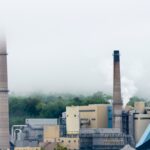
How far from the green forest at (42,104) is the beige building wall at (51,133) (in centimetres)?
947

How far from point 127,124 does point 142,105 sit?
1317mm

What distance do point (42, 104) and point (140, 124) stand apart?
42.1 feet

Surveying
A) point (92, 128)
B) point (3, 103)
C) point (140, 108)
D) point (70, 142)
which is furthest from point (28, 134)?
point (140, 108)

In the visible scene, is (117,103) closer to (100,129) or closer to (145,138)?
(100,129)

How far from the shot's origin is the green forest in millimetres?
47125

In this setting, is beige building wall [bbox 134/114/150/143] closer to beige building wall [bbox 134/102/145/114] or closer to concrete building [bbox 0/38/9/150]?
beige building wall [bbox 134/102/145/114]

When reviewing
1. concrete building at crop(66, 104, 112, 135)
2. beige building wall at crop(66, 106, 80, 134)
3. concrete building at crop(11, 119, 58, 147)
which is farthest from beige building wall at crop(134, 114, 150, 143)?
concrete building at crop(11, 119, 58, 147)

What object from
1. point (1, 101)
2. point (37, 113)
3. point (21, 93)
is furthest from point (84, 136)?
point (21, 93)

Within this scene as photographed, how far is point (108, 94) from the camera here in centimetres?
5119

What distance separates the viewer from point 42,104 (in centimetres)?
4825

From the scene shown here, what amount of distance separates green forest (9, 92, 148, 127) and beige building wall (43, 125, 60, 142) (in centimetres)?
947

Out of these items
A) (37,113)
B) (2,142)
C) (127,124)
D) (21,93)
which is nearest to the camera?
(2,142)

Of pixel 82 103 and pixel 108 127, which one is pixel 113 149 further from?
pixel 82 103

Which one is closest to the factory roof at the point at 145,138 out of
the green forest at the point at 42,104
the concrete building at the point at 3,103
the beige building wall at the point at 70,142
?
the beige building wall at the point at 70,142
